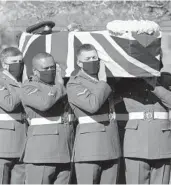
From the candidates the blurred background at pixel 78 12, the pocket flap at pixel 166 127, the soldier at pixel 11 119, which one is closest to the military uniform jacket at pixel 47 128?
the soldier at pixel 11 119

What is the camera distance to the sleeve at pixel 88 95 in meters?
A: 7.14

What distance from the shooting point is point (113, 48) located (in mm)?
7570

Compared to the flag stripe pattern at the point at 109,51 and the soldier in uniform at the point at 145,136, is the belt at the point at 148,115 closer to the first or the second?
the soldier in uniform at the point at 145,136

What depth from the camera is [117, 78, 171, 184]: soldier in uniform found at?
7762 mm

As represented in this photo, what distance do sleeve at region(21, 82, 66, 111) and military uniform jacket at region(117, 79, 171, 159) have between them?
881 millimetres

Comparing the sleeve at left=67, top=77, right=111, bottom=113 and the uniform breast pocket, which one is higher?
the sleeve at left=67, top=77, right=111, bottom=113

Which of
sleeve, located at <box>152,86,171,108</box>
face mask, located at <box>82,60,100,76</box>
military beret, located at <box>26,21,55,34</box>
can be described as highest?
military beret, located at <box>26,21,55,34</box>

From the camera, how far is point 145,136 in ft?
25.6

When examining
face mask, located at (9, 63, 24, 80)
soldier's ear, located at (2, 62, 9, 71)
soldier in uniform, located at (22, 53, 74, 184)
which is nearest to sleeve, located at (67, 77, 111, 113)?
soldier in uniform, located at (22, 53, 74, 184)

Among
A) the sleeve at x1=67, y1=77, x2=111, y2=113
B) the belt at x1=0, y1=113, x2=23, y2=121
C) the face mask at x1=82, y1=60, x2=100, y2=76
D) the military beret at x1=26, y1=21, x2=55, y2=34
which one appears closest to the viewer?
the sleeve at x1=67, y1=77, x2=111, y2=113

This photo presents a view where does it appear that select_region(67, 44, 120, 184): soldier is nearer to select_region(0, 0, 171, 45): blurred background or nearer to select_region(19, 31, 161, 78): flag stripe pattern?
select_region(19, 31, 161, 78): flag stripe pattern

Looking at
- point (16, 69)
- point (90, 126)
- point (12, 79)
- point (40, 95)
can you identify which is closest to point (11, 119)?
point (12, 79)

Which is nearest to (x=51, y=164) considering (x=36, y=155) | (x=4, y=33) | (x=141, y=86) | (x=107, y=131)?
(x=36, y=155)

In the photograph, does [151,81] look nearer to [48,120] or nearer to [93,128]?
[93,128]
